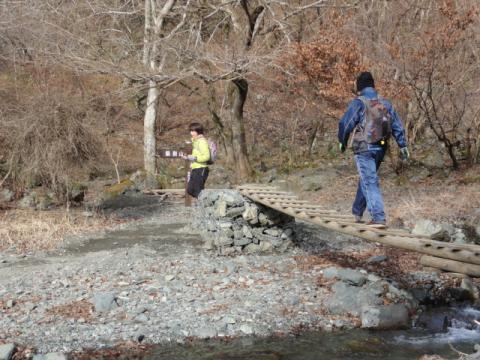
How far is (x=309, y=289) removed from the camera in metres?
7.46

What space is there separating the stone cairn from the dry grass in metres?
2.95

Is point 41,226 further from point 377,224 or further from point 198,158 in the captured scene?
point 377,224

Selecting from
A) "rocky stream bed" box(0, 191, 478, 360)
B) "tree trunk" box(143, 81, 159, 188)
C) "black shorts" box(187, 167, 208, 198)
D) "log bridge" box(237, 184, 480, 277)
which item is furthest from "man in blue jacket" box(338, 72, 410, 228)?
"tree trunk" box(143, 81, 159, 188)

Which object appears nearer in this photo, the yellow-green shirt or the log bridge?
the log bridge

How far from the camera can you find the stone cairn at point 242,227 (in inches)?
362

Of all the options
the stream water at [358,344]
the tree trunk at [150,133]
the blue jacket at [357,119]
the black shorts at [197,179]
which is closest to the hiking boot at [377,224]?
the blue jacket at [357,119]

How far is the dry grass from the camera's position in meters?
9.89

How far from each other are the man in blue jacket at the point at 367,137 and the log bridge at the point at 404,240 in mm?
379

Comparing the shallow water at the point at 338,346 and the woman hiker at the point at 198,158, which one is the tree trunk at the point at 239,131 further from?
the shallow water at the point at 338,346

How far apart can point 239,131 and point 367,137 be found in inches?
436

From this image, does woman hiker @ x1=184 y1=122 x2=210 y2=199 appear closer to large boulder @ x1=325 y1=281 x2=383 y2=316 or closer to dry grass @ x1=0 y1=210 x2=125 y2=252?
dry grass @ x1=0 y1=210 x2=125 y2=252

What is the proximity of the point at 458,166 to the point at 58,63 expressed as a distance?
12.4 m

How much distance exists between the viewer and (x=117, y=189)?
17.5 m

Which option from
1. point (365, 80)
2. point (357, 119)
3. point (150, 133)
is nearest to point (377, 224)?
point (357, 119)
